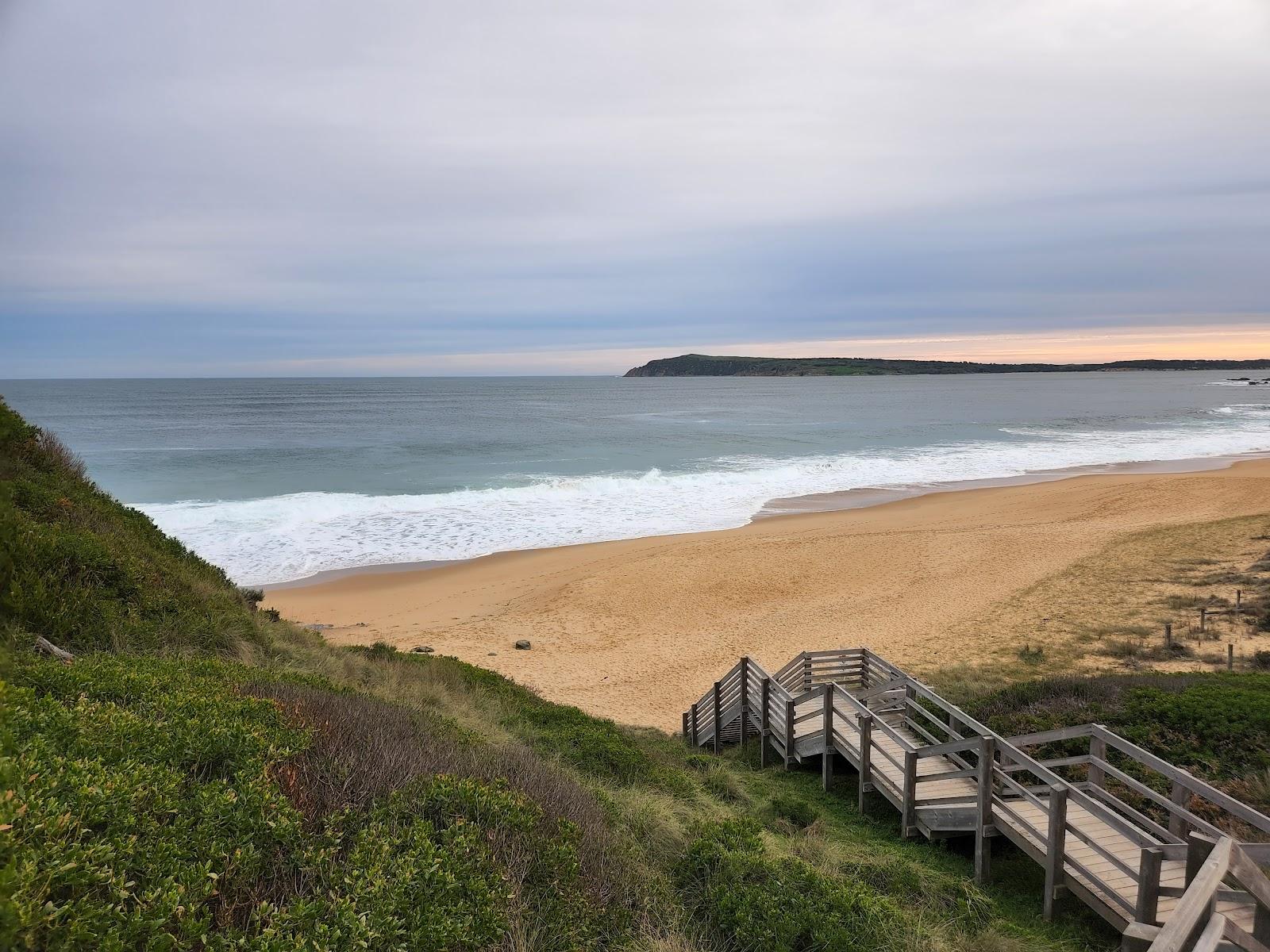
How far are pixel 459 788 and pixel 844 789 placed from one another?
616cm

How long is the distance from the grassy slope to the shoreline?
15.0 meters

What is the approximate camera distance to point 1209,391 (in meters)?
123

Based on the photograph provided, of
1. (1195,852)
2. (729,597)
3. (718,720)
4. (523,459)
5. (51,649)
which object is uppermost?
(51,649)

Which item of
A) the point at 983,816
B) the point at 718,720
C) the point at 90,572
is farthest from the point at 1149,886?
the point at 90,572

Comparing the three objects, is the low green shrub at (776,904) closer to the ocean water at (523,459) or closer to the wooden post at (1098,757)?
the wooden post at (1098,757)

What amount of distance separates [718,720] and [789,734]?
5.25 feet

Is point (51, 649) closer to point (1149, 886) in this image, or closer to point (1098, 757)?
point (1149, 886)

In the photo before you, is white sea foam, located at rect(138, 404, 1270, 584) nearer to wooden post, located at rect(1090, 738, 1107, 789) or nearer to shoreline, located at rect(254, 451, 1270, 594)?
shoreline, located at rect(254, 451, 1270, 594)

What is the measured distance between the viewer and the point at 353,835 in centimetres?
369

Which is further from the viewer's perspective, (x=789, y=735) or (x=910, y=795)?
(x=789, y=735)

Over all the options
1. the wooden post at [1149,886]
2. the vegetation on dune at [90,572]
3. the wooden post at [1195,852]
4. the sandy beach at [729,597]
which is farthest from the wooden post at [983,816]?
the vegetation on dune at [90,572]

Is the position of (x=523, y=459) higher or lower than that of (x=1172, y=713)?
higher

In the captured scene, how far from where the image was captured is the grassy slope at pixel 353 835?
293cm

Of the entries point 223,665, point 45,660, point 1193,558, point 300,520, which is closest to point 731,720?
point 223,665
